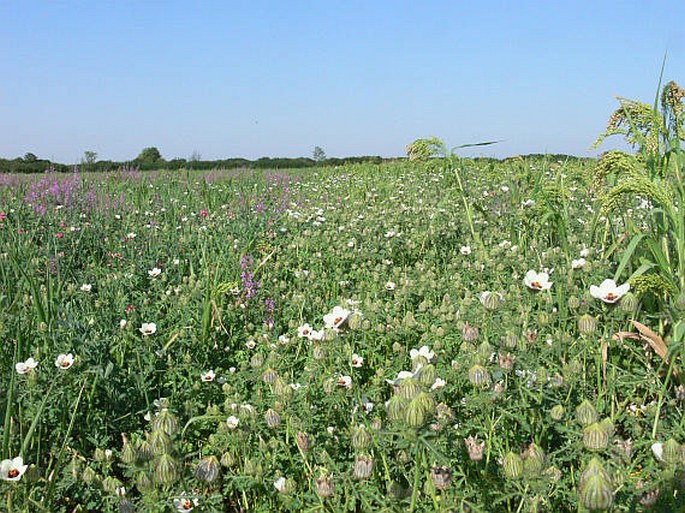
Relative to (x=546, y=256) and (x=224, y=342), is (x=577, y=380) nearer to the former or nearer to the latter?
(x=546, y=256)

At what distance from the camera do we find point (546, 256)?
3.47m

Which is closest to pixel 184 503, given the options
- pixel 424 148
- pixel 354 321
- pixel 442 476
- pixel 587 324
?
pixel 442 476

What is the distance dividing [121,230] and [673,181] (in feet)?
13.7

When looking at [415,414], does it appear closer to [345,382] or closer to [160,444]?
[160,444]

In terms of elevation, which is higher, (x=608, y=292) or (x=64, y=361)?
(x=608, y=292)

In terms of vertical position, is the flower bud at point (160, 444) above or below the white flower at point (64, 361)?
above

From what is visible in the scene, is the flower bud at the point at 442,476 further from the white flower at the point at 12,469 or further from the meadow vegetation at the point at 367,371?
the white flower at the point at 12,469

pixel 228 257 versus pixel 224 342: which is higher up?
pixel 228 257

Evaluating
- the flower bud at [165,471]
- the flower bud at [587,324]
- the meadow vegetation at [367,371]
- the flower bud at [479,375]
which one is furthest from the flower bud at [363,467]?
the flower bud at [587,324]

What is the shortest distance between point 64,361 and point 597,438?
1827mm

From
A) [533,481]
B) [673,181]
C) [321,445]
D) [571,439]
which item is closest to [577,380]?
[571,439]

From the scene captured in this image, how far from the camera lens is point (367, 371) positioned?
2.73 meters

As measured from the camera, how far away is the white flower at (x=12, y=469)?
1586 mm

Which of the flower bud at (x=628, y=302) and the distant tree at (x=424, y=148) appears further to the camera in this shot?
the distant tree at (x=424, y=148)
